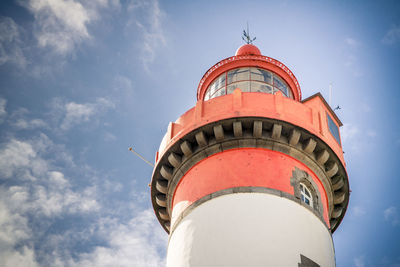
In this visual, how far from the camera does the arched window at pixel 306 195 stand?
15.1 m

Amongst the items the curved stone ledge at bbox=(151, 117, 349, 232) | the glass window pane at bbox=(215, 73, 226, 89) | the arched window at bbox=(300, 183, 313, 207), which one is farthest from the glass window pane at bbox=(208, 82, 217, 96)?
the arched window at bbox=(300, 183, 313, 207)

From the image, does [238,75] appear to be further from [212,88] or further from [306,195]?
[306,195]

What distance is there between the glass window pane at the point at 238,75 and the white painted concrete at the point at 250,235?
601 cm

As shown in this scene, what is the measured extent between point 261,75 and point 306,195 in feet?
18.4

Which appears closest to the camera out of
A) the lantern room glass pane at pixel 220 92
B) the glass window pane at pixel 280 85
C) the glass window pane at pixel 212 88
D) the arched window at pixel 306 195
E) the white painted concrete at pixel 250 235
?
the white painted concrete at pixel 250 235

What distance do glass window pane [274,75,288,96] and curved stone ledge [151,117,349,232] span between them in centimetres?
A: 374

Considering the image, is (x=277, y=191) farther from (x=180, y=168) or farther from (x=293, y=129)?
(x=180, y=168)

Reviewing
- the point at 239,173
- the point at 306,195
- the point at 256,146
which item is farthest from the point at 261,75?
the point at 306,195

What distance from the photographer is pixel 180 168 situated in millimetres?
16438

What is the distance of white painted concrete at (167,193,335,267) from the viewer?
13.2m

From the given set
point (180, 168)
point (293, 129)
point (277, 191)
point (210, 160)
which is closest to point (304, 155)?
point (293, 129)

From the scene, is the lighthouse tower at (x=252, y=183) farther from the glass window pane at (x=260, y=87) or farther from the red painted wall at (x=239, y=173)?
the glass window pane at (x=260, y=87)

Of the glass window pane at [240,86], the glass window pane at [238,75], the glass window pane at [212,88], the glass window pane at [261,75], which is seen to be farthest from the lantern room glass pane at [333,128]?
the glass window pane at [212,88]

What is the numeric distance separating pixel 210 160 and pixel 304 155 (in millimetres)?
2861
